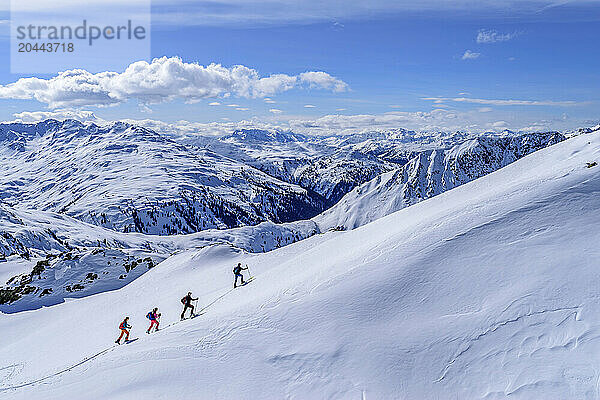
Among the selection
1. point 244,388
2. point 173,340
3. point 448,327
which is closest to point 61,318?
point 173,340

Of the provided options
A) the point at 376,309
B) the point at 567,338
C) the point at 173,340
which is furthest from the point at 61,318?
the point at 567,338

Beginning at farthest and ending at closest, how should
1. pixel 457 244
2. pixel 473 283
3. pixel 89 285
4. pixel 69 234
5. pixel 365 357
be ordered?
1. pixel 69 234
2. pixel 89 285
3. pixel 457 244
4. pixel 473 283
5. pixel 365 357

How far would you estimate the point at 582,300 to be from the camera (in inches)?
495

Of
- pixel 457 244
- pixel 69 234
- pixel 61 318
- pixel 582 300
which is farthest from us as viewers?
pixel 69 234

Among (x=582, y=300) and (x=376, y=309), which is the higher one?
(x=582, y=300)

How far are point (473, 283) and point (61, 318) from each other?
42.6 meters

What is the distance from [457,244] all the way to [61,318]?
41976 mm

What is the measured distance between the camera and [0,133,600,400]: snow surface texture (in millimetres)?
11922

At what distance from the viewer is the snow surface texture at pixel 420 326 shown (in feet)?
39.1

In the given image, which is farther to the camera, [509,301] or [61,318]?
[61,318]

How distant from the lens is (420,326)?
14.3 m

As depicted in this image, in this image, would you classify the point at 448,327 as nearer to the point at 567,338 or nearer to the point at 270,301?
the point at 567,338

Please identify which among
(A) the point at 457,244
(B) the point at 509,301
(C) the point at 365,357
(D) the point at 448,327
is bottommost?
(C) the point at 365,357

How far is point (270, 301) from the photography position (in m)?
18.9
